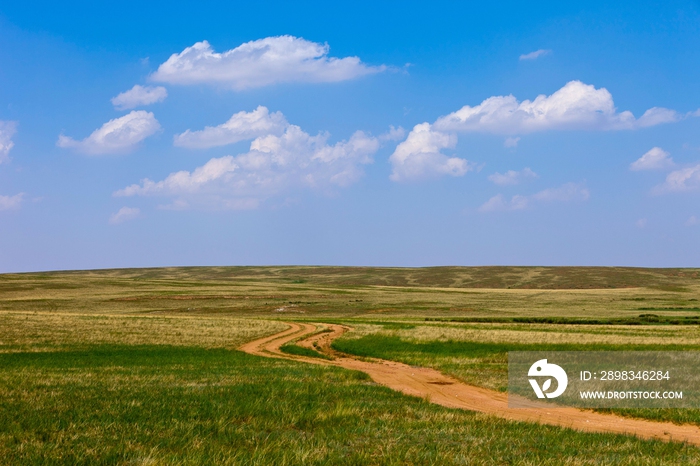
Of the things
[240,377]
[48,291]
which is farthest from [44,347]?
[48,291]

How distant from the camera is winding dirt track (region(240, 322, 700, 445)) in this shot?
1606cm

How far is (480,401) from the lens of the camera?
68.0 feet

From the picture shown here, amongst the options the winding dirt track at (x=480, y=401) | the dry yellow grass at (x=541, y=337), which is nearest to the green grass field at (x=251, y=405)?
the dry yellow grass at (x=541, y=337)

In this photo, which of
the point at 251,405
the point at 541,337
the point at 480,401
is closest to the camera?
the point at 251,405

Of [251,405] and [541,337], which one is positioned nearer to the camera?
[251,405]

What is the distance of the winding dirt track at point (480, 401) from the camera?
52.7ft

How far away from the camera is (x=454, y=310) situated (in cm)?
8762

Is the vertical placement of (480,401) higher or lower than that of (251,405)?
lower

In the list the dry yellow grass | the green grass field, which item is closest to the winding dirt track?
the green grass field

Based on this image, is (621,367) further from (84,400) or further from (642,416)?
(84,400)

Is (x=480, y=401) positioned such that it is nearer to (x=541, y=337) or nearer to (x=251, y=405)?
(x=251, y=405)

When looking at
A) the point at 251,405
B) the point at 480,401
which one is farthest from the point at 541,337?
the point at 251,405

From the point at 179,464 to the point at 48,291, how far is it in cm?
11507

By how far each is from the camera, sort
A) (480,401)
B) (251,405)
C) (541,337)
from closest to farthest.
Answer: (251,405) < (480,401) < (541,337)
